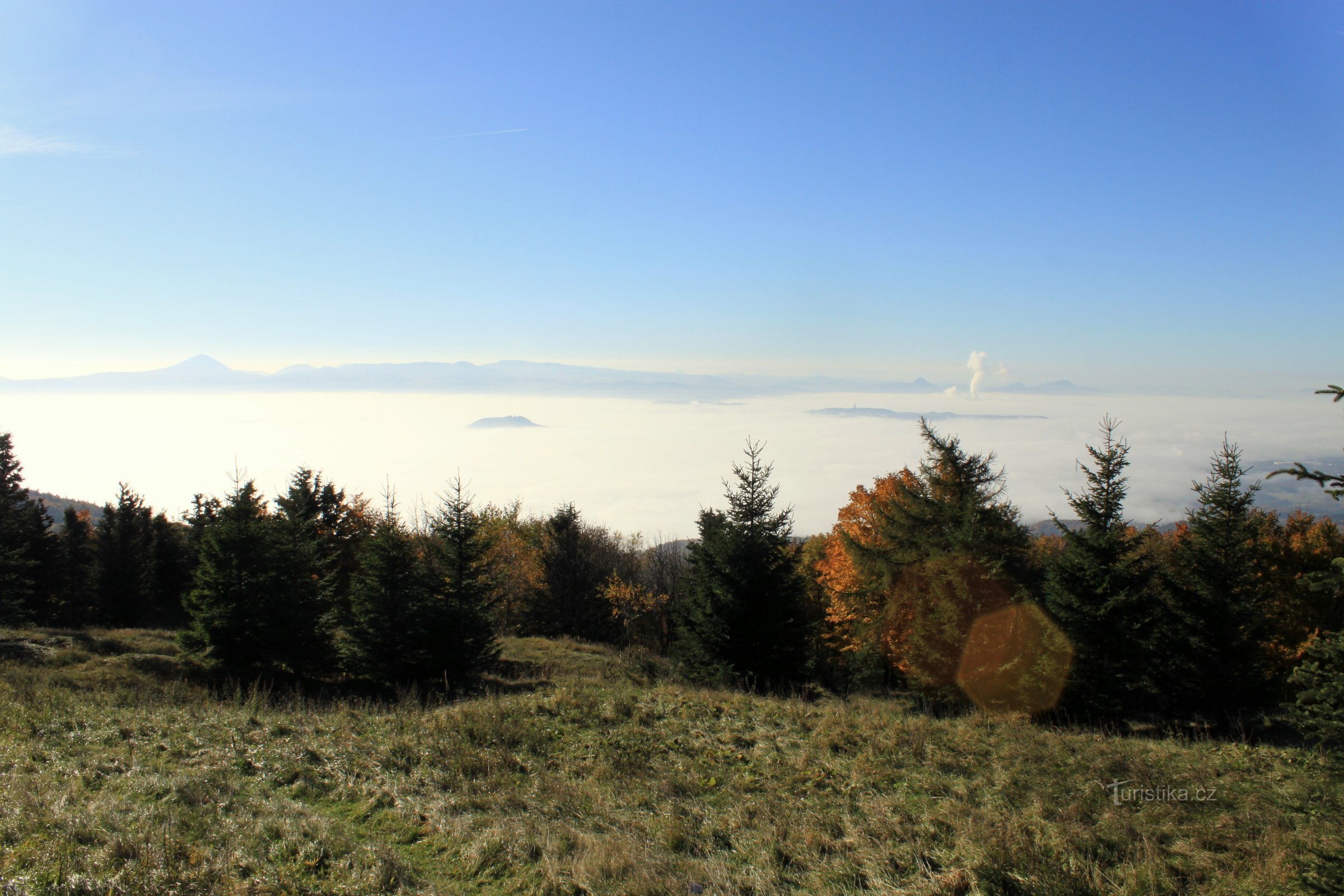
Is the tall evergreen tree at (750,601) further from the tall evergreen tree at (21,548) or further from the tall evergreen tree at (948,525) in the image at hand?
the tall evergreen tree at (21,548)

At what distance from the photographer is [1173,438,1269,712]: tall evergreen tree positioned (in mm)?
20031

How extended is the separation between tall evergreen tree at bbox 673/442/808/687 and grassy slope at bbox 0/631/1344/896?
8.11m

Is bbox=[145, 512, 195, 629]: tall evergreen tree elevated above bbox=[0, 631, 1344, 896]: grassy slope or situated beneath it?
situated beneath

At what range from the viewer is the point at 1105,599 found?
19.0 m

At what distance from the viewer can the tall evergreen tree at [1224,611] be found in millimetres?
20031

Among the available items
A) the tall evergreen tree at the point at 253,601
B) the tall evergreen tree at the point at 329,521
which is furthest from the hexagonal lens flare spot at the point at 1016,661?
the tall evergreen tree at the point at 329,521

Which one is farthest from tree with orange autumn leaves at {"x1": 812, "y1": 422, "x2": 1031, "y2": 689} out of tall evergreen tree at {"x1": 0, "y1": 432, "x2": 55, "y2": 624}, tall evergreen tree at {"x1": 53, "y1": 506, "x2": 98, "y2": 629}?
tall evergreen tree at {"x1": 53, "y1": 506, "x2": 98, "y2": 629}

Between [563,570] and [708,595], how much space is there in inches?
1077

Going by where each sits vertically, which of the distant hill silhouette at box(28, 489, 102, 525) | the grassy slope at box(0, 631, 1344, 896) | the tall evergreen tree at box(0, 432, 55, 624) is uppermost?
the grassy slope at box(0, 631, 1344, 896)

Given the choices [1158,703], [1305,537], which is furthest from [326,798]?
[1305,537]

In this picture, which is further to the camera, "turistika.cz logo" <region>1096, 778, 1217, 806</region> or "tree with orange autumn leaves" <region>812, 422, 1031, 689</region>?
"tree with orange autumn leaves" <region>812, 422, 1031, 689</region>

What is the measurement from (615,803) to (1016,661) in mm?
16034

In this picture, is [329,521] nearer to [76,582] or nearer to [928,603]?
[76,582]

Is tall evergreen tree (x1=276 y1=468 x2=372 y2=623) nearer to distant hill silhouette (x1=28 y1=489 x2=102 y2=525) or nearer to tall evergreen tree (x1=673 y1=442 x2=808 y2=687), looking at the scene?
tall evergreen tree (x1=673 y1=442 x2=808 y2=687)
